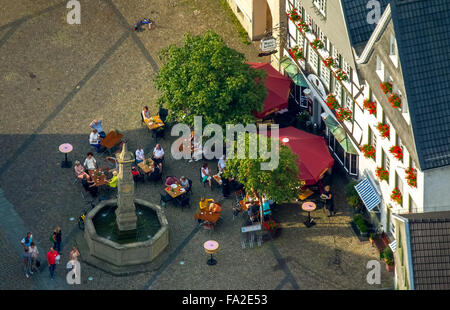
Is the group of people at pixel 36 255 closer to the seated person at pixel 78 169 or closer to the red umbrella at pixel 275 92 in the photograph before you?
the seated person at pixel 78 169

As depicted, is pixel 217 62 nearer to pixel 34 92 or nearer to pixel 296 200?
pixel 296 200

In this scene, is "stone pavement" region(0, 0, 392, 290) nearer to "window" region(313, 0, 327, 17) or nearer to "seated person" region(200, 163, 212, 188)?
"seated person" region(200, 163, 212, 188)

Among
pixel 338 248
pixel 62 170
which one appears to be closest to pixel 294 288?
pixel 338 248

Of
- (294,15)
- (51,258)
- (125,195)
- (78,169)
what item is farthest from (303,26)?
(51,258)

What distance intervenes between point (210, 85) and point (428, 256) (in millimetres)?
19041

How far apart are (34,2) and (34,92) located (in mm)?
10175

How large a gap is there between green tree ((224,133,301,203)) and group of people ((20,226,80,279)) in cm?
921

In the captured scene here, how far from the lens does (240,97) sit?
68.2 meters

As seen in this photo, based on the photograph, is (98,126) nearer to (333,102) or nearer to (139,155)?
(139,155)

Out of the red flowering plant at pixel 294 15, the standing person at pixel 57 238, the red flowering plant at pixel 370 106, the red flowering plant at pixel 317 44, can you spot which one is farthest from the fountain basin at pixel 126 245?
the red flowering plant at pixel 294 15

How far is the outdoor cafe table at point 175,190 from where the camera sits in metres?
67.2

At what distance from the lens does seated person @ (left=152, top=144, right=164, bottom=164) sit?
69.9 metres

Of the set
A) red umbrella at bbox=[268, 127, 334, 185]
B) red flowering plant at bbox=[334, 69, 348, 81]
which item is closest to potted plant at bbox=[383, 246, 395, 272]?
red umbrella at bbox=[268, 127, 334, 185]
